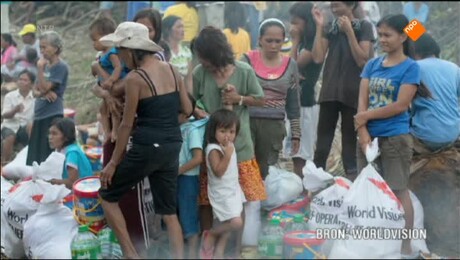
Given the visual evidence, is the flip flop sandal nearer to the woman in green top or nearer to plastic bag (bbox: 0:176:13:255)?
the woman in green top

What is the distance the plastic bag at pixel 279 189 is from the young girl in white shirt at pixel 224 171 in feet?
1.54

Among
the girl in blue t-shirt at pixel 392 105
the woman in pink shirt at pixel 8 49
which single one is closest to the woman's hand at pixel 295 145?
the girl in blue t-shirt at pixel 392 105

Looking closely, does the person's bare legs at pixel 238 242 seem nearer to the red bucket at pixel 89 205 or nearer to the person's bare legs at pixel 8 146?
the red bucket at pixel 89 205

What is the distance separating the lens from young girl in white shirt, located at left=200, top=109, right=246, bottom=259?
546 centimetres

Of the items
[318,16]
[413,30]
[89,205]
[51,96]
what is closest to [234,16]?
[318,16]

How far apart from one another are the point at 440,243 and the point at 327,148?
45.6 inches

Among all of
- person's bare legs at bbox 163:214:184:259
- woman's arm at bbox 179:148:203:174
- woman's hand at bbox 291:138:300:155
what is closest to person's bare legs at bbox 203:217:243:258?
person's bare legs at bbox 163:214:184:259

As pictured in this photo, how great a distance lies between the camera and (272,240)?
18.6 ft

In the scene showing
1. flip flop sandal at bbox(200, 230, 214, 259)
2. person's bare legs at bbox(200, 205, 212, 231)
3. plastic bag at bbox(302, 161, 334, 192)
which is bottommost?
flip flop sandal at bbox(200, 230, 214, 259)

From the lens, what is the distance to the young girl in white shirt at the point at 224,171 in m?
5.46

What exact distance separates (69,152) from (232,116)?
54.6 inches

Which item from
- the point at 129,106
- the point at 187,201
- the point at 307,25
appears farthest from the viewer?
the point at 307,25

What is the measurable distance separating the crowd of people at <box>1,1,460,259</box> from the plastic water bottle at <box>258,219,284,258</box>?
0.77ft

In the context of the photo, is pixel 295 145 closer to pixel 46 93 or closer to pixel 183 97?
pixel 183 97
